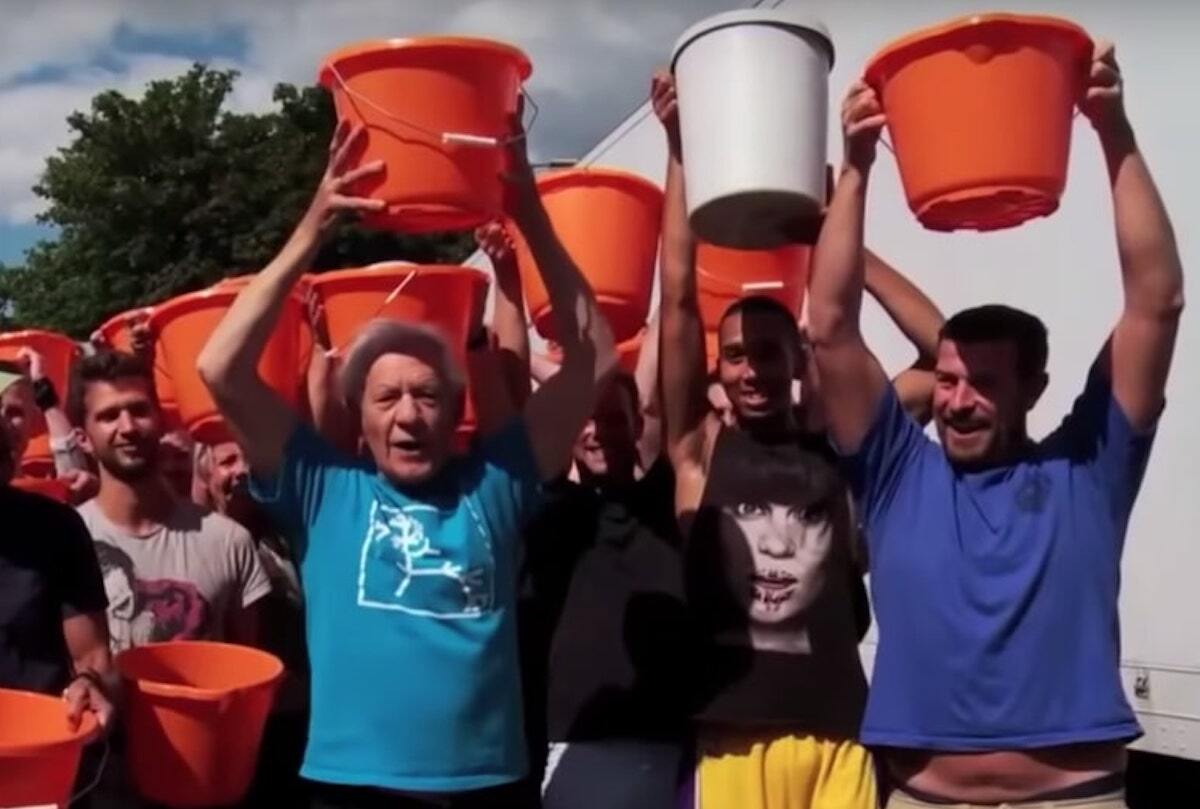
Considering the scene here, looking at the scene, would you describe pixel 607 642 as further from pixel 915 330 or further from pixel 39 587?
pixel 39 587

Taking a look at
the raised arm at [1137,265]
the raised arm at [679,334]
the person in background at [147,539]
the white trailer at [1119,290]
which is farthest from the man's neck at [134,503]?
the white trailer at [1119,290]

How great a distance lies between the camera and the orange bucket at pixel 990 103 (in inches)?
121

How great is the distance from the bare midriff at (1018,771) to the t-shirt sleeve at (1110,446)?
47 centimetres

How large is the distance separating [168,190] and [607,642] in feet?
108

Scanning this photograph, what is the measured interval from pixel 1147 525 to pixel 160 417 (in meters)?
2.88

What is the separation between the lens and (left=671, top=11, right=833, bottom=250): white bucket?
10.6 feet

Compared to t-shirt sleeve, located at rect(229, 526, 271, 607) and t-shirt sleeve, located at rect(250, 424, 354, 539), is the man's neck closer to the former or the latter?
t-shirt sleeve, located at rect(229, 526, 271, 607)

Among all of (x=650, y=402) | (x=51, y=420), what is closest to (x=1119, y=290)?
(x=650, y=402)

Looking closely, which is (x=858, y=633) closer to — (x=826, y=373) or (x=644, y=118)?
(x=826, y=373)

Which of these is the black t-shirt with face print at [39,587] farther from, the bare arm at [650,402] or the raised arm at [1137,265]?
the raised arm at [1137,265]

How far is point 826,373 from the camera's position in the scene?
3.27 m

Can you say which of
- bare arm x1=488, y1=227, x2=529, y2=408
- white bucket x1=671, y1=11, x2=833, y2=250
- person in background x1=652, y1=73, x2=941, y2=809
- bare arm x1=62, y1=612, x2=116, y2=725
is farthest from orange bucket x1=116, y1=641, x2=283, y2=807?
white bucket x1=671, y1=11, x2=833, y2=250

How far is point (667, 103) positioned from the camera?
371 cm

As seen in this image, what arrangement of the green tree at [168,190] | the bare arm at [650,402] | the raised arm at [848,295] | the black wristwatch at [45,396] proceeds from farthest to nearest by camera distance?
1. the green tree at [168,190]
2. the black wristwatch at [45,396]
3. the bare arm at [650,402]
4. the raised arm at [848,295]
